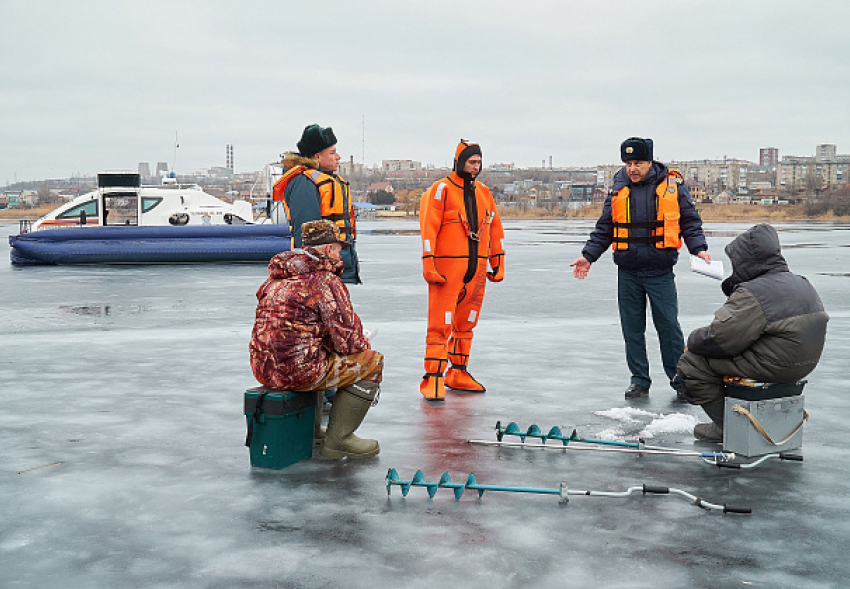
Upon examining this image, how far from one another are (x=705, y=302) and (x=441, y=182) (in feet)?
24.3

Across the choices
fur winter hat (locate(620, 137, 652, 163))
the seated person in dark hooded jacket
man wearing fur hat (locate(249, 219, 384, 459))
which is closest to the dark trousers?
fur winter hat (locate(620, 137, 652, 163))

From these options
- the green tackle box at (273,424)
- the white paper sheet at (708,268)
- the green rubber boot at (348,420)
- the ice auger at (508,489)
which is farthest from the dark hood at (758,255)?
the green tackle box at (273,424)

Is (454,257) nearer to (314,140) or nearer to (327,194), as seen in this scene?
(327,194)

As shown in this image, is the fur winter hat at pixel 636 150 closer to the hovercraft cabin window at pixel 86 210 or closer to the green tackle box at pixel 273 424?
the green tackle box at pixel 273 424

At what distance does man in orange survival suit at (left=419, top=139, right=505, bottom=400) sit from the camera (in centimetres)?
701

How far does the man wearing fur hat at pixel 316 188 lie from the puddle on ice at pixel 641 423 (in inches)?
84.4

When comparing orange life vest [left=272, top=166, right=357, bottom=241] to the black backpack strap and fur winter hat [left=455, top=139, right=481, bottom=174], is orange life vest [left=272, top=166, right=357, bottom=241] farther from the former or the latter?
the black backpack strap

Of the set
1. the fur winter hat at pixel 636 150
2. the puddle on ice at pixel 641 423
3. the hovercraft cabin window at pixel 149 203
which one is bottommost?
the puddle on ice at pixel 641 423

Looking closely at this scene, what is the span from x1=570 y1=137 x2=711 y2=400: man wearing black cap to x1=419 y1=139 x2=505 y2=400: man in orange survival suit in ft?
3.05

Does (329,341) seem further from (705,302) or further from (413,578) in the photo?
(705,302)

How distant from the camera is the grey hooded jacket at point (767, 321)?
4.99 meters

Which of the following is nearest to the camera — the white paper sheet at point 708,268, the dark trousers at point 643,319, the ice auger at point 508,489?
the ice auger at point 508,489

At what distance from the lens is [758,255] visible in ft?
16.8

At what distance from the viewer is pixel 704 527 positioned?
4.08m
